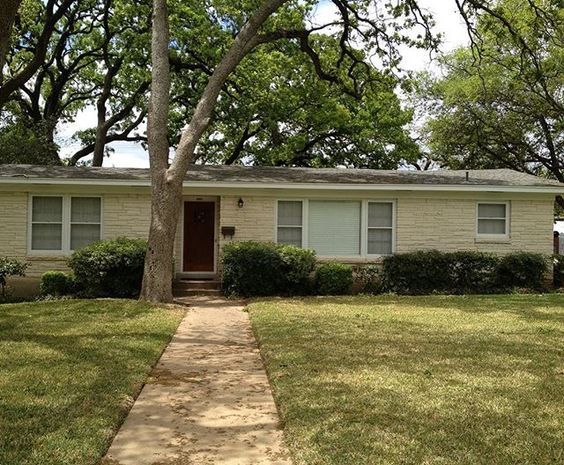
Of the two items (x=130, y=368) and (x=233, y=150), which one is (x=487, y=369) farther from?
(x=233, y=150)

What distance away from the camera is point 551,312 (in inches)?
447

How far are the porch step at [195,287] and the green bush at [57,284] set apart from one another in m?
2.53

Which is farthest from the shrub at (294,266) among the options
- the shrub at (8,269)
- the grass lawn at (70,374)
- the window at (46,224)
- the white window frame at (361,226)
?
the shrub at (8,269)

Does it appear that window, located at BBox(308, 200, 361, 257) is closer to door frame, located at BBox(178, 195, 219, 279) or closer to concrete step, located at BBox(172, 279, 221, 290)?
door frame, located at BBox(178, 195, 219, 279)

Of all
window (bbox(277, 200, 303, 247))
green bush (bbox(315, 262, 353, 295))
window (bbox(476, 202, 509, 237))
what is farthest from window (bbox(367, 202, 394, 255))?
window (bbox(476, 202, 509, 237))

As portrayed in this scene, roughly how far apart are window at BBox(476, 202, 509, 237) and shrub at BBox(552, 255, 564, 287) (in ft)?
5.80

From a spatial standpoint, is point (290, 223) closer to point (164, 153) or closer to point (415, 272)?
point (415, 272)

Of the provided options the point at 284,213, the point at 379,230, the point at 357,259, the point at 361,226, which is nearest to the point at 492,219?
the point at 379,230

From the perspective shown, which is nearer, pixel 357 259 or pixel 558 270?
pixel 357 259

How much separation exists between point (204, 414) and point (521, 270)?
12395 millimetres

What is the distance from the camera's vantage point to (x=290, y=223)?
52.3ft

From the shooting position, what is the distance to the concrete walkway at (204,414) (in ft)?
13.8

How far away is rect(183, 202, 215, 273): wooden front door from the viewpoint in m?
16.6

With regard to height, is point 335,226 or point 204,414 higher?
point 335,226
